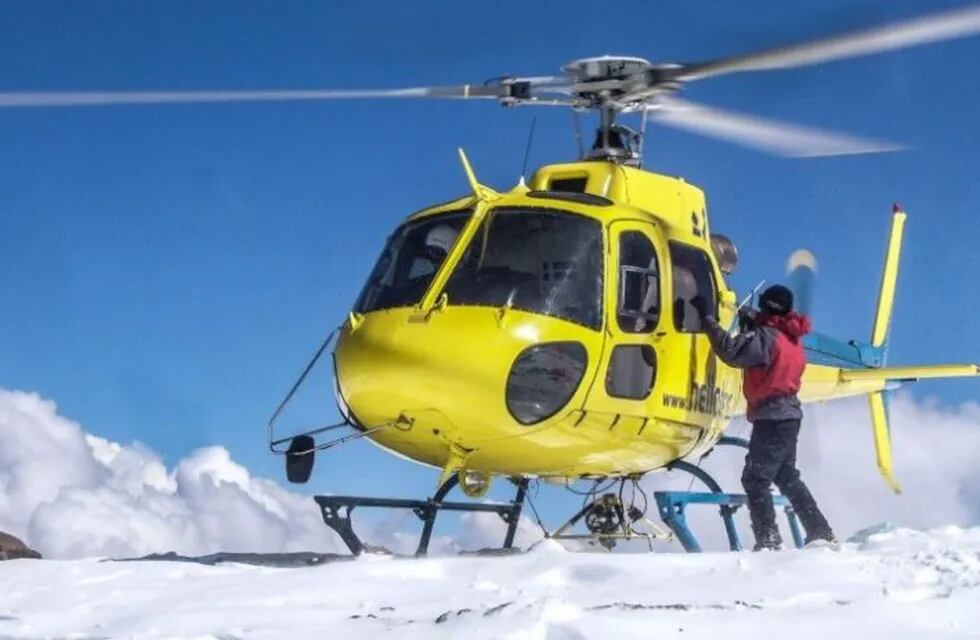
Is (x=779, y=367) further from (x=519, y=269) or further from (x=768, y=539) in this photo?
(x=519, y=269)

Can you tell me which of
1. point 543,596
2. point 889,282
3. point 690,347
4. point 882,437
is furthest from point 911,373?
point 543,596

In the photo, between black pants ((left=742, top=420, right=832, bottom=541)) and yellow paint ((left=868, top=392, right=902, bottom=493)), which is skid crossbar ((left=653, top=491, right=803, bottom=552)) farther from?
yellow paint ((left=868, top=392, right=902, bottom=493))

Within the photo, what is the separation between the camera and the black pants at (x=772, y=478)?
32.6 ft

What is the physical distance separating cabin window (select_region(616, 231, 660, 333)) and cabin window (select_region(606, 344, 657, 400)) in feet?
0.55

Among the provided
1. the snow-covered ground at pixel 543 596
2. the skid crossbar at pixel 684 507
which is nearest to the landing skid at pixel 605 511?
the skid crossbar at pixel 684 507

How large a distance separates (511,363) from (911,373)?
7.19m

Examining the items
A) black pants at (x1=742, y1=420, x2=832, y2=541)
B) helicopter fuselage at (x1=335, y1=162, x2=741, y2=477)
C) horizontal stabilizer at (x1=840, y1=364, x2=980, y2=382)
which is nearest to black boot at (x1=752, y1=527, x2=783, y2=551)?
black pants at (x1=742, y1=420, x2=832, y2=541)

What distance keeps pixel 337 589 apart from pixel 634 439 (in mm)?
4001

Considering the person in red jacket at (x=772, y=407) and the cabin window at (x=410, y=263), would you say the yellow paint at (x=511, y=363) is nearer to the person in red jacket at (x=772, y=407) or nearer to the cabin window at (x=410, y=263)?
the cabin window at (x=410, y=263)

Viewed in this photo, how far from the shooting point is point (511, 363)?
9102mm

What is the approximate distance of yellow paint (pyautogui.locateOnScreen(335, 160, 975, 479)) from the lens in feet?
29.9

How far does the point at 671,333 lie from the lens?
10.3m

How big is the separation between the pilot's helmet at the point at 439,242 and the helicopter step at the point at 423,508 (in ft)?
7.36

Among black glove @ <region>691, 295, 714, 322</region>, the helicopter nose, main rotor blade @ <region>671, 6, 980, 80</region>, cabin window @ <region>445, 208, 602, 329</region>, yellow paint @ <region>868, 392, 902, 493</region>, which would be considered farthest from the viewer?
yellow paint @ <region>868, 392, 902, 493</region>
